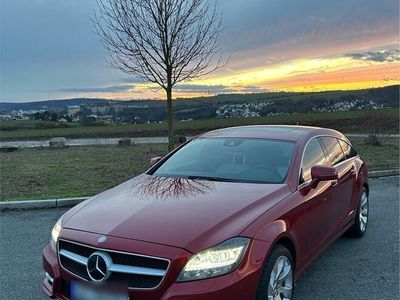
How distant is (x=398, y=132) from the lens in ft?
88.5

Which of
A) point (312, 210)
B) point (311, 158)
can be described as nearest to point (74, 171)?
point (311, 158)

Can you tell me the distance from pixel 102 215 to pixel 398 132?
26.4m

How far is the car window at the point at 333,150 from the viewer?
5453mm

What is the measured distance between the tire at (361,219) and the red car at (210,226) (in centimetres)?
79

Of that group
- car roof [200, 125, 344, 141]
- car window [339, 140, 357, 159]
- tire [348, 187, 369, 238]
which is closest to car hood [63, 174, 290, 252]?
car roof [200, 125, 344, 141]

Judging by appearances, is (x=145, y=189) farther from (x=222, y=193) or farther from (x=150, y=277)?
(x=150, y=277)

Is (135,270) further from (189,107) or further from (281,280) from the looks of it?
(189,107)

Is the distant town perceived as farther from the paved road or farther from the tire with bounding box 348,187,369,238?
the tire with bounding box 348,187,369,238

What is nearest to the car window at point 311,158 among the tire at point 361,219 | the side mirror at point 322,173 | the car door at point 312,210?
the car door at point 312,210

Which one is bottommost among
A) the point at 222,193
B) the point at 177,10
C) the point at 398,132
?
the point at 398,132

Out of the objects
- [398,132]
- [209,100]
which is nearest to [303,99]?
[209,100]

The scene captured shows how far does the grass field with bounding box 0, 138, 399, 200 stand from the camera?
30.5 feet

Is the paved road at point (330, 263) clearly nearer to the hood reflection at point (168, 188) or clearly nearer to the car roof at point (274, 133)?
the hood reflection at point (168, 188)

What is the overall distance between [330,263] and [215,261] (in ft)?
8.45
